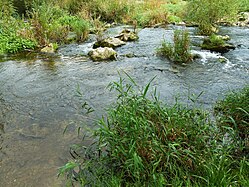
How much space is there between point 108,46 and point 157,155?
240 inches

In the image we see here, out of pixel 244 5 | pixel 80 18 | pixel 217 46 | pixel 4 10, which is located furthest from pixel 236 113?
pixel 244 5

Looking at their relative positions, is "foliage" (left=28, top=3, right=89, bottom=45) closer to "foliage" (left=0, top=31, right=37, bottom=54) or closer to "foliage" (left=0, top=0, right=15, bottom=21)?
"foliage" (left=0, top=31, right=37, bottom=54)

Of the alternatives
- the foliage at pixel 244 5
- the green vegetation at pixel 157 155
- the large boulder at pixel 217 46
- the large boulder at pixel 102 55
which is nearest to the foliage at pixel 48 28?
the large boulder at pixel 102 55

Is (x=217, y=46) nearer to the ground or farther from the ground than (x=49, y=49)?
nearer to the ground

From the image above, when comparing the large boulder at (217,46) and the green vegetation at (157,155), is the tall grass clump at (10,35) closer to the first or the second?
the large boulder at (217,46)

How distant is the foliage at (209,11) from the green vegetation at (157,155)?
7.58m

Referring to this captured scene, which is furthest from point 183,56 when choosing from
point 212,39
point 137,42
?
point 137,42

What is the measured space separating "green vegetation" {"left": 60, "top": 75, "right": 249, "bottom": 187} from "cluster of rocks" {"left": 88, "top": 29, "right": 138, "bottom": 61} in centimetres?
418

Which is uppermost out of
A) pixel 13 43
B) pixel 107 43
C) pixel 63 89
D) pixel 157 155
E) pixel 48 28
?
pixel 48 28

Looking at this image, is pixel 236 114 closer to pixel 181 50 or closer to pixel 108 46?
pixel 181 50

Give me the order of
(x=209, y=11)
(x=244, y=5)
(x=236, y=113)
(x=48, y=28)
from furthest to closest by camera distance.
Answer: (x=244, y=5)
(x=209, y=11)
(x=48, y=28)
(x=236, y=113)

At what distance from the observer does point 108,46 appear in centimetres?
807

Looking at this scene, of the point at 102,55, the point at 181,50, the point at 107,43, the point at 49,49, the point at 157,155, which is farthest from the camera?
the point at 107,43

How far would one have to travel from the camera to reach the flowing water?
2.89m
